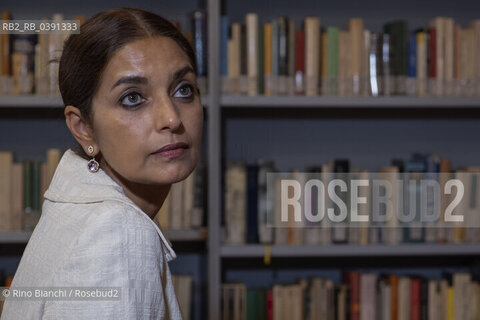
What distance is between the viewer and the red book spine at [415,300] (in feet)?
7.05

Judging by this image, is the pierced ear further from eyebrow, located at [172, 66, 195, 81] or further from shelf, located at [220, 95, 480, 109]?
shelf, located at [220, 95, 480, 109]

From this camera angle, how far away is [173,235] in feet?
6.64

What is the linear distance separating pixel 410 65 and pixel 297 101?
15.9 inches

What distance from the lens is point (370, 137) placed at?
238 centimetres

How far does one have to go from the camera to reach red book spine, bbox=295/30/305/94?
205cm

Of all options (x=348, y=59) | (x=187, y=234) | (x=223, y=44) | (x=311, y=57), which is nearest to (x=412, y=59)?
(x=348, y=59)

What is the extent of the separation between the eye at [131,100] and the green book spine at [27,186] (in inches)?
51.3

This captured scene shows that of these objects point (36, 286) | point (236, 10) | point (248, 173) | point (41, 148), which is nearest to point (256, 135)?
point (248, 173)

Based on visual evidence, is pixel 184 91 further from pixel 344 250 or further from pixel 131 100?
pixel 344 250

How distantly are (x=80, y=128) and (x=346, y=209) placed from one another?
1.35 meters

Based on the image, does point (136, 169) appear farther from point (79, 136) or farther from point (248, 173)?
point (248, 173)

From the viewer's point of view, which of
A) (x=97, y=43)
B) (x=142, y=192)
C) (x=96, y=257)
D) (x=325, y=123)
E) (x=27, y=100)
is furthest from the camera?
(x=325, y=123)

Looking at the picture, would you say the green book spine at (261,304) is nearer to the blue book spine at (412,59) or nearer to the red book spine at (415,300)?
the red book spine at (415,300)

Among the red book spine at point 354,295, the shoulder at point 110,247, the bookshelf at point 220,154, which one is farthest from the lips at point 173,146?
the red book spine at point 354,295
